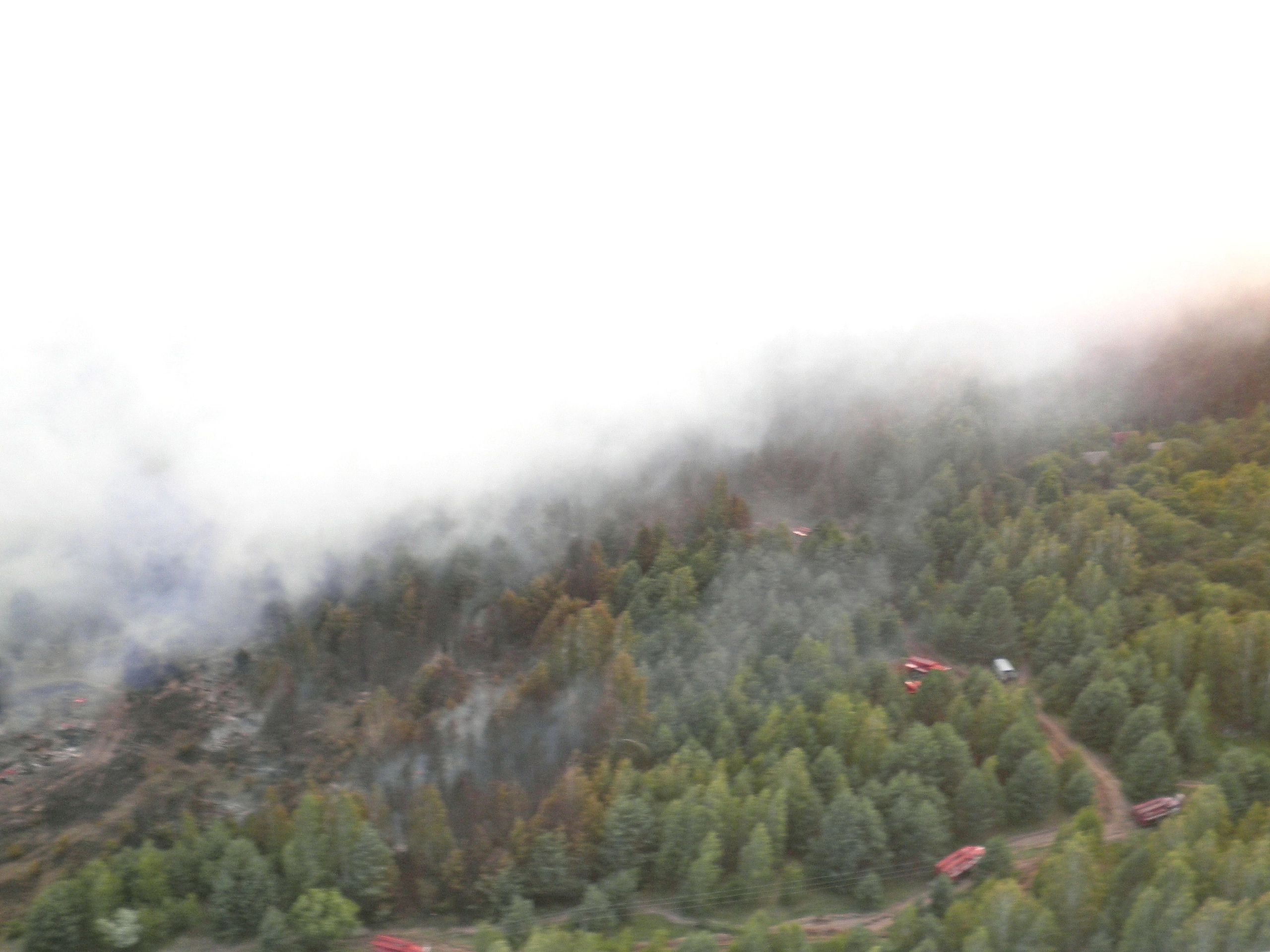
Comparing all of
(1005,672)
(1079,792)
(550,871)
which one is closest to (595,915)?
(550,871)

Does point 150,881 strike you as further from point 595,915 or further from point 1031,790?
point 1031,790

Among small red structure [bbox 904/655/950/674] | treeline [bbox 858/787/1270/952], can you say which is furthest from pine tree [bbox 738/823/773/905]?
small red structure [bbox 904/655/950/674]

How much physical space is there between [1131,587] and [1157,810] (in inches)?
725

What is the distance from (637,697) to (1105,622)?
2685 centimetres

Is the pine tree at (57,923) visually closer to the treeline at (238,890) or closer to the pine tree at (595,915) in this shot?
the treeline at (238,890)

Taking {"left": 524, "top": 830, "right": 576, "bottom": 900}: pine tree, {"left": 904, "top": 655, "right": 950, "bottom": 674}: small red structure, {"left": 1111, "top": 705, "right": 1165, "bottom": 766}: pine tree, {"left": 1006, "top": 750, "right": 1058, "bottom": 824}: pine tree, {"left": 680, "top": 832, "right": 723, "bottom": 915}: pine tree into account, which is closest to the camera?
{"left": 680, "top": 832, "right": 723, "bottom": 915}: pine tree

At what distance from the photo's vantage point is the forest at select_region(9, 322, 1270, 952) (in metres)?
37.2

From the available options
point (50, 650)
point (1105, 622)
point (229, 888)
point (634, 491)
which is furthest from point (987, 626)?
point (50, 650)

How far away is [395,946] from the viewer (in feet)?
131

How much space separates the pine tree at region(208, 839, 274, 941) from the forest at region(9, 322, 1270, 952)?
11 cm

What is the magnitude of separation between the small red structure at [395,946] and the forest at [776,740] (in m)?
1.36

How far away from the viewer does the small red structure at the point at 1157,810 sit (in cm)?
4100

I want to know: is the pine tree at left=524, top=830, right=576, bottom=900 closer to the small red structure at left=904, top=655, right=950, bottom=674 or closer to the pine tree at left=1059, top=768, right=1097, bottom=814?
the pine tree at left=1059, top=768, right=1097, bottom=814

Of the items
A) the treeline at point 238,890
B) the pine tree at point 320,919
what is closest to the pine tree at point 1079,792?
the treeline at point 238,890
